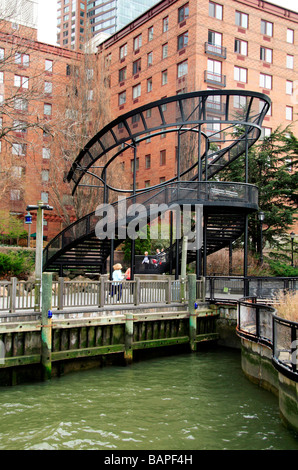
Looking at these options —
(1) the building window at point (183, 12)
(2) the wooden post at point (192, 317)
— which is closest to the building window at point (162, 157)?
(1) the building window at point (183, 12)

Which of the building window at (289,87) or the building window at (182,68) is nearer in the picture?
the building window at (182,68)

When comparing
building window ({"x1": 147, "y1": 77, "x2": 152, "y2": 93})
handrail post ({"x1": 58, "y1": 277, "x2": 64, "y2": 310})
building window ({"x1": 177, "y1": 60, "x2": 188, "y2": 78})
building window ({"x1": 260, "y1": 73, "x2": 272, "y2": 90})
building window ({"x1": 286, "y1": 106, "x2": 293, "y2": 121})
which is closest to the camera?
handrail post ({"x1": 58, "y1": 277, "x2": 64, "y2": 310})

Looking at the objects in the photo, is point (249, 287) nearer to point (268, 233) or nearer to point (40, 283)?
point (40, 283)

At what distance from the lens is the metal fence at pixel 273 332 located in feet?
28.7

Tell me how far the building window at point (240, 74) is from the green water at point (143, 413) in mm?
36728

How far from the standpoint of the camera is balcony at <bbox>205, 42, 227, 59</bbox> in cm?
4241

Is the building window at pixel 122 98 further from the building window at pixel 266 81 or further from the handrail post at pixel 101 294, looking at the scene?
the handrail post at pixel 101 294

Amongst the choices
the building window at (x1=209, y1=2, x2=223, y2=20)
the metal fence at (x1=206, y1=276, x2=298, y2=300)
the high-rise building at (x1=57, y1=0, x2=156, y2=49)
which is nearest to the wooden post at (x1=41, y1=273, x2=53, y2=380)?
the metal fence at (x1=206, y1=276, x2=298, y2=300)

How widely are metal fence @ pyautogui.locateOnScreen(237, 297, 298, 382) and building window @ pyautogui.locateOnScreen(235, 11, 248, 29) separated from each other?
125 ft

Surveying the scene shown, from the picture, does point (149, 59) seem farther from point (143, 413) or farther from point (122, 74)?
point (143, 413)

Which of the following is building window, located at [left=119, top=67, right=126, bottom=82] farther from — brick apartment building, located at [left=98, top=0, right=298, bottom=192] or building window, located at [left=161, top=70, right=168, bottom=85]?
building window, located at [left=161, top=70, right=168, bottom=85]

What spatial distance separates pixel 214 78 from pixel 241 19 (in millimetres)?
7747
